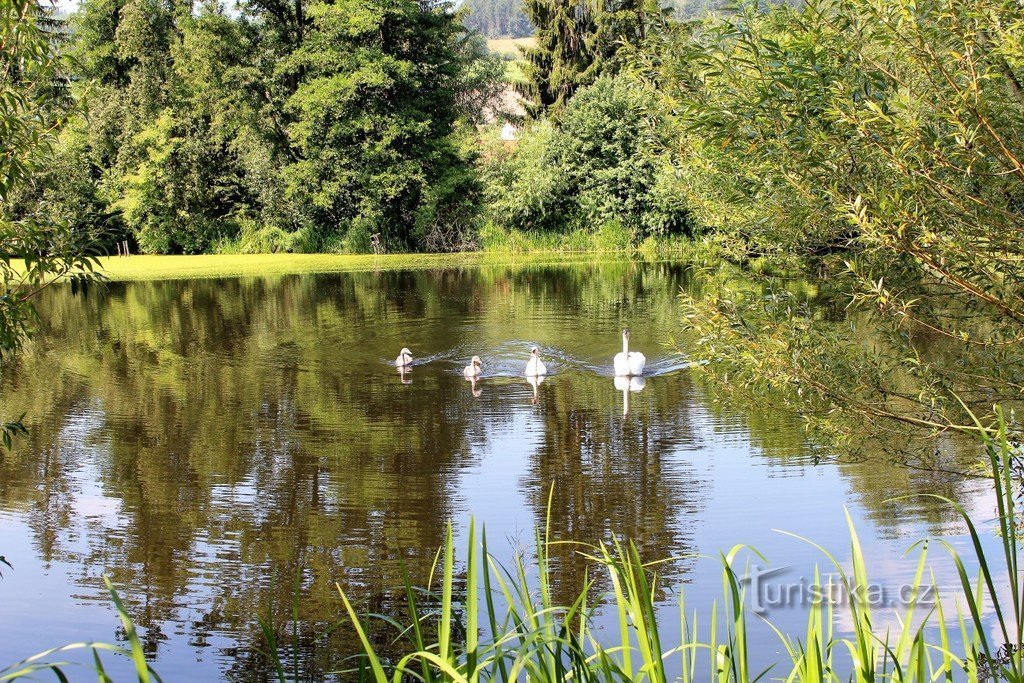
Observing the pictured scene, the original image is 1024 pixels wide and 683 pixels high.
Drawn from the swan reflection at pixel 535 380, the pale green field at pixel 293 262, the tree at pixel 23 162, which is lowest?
the swan reflection at pixel 535 380

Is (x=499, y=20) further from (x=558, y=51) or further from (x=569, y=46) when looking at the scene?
(x=558, y=51)

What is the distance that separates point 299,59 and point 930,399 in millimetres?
35656

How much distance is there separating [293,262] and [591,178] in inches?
397

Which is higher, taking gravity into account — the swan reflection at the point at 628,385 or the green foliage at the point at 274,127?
the green foliage at the point at 274,127

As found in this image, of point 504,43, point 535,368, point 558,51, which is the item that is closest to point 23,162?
point 535,368

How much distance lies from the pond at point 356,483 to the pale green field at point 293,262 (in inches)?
573

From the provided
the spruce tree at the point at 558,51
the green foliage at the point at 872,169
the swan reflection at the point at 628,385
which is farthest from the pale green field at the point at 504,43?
the green foliage at the point at 872,169

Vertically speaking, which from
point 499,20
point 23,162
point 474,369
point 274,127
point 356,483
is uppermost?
point 499,20

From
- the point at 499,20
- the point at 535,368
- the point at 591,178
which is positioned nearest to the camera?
the point at 535,368

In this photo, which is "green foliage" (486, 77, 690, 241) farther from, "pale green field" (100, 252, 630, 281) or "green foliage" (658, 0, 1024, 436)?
"green foliage" (658, 0, 1024, 436)

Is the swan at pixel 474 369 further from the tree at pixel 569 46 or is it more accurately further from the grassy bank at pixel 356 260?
the tree at pixel 569 46

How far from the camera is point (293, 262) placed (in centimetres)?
3600

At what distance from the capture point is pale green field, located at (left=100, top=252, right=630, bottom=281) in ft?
109

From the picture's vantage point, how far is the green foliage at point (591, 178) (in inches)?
1396
